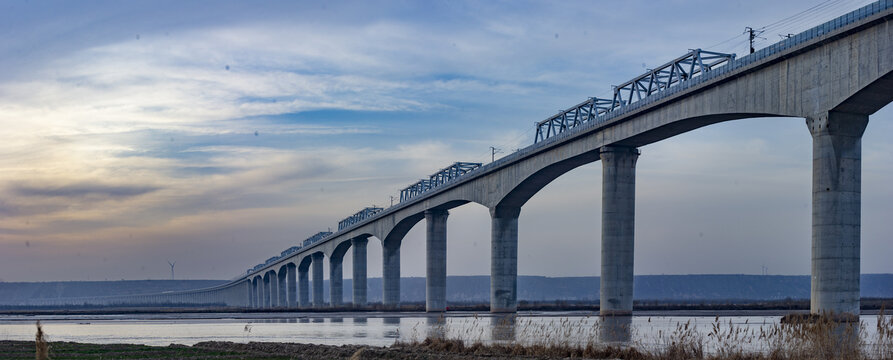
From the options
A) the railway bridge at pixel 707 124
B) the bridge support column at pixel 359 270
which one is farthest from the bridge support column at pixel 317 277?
the railway bridge at pixel 707 124

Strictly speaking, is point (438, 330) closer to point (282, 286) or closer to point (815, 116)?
point (815, 116)

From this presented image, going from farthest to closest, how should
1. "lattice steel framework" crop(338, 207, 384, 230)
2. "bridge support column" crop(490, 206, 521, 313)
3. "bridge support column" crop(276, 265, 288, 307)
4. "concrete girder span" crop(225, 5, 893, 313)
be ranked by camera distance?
"bridge support column" crop(276, 265, 288, 307), "lattice steel framework" crop(338, 207, 384, 230), "bridge support column" crop(490, 206, 521, 313), "concrete girder span" crop(225, 5, 893, 313)

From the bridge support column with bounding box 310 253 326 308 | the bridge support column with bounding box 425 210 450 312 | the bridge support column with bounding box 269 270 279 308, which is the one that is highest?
Answer: the bridge support column with bounding box 425 210 450 312

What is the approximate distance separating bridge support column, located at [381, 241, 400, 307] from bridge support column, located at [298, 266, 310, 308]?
170ft

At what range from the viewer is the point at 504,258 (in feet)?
238

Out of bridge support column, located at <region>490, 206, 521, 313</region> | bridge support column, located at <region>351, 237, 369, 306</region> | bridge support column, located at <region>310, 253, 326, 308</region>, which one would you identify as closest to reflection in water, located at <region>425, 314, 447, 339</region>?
bridge support column, located at <region>490, 206, 521, 313</region>

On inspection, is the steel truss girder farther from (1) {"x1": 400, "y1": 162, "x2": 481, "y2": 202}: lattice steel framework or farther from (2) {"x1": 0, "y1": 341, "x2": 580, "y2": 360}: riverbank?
(2) {"x1": 0, "y1": 341, "x2": 580, "y2": 360}: riverbank

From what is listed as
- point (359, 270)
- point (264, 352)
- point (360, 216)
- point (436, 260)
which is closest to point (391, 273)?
point (359, 270)

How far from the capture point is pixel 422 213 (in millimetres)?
90562

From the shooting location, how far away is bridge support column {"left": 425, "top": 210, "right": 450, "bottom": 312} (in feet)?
270

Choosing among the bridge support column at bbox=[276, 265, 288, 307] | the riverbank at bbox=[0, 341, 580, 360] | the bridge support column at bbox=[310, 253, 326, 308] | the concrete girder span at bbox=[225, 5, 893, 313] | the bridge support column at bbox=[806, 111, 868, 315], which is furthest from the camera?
the bridge support column at bbox=[276, 265, 288, 307]

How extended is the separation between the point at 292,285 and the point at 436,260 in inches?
3269

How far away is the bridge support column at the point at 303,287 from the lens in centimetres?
15141

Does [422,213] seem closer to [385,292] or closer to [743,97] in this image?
[385,292]
